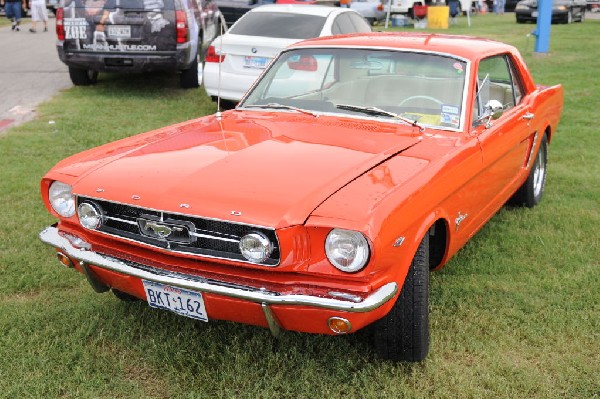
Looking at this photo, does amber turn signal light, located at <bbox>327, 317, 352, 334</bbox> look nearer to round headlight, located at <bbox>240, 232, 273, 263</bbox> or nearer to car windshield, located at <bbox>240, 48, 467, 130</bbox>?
round headlight, located at <bbox>240, 232, 273, 263</bbox>

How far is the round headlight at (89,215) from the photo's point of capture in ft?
10.7

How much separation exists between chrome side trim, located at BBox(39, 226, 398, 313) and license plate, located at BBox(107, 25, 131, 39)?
7.09 meters

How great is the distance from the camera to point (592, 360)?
3.38 meters

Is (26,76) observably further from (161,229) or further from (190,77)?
(161,229)

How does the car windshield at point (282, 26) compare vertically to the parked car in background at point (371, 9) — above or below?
below

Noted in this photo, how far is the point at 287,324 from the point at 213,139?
1309mm

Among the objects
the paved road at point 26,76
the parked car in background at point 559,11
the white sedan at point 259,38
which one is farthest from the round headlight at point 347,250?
the parked car in background at point 559,11

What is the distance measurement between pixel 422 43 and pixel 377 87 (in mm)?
452

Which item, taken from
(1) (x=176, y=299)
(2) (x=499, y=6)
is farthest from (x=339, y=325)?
(2) (x=499, y=6)

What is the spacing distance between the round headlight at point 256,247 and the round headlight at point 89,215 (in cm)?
82

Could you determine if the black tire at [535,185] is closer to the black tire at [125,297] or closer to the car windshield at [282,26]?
the black tire at [125,297]

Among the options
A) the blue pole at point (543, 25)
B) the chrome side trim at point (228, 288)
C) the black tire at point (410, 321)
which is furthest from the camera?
the blue pole at point (543, 25)

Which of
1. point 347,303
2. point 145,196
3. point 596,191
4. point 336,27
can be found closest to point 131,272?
point 145,196

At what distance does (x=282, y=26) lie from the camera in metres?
8.80
